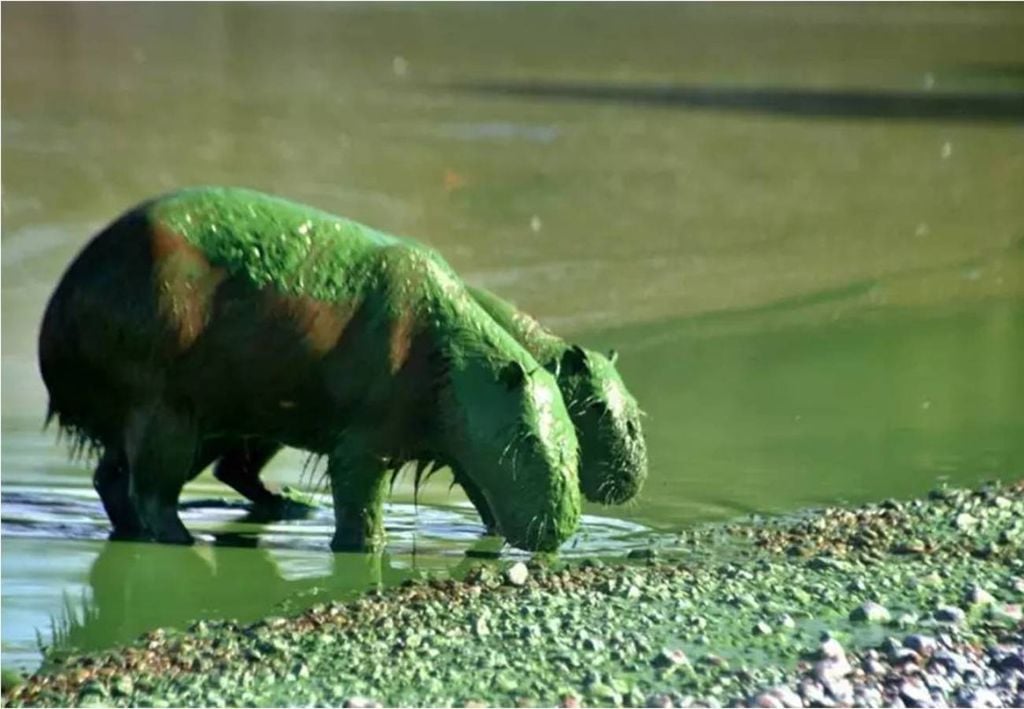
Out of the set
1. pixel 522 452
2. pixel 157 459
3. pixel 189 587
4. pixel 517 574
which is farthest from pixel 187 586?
pixel 522 452

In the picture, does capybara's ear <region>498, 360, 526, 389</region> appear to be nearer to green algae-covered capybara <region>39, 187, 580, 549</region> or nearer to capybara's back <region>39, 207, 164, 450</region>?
green algae-covered capybara <region>39, 187, 580, 549</region>

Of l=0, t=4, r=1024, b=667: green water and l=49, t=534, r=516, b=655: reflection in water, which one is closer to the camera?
l=49, t=534, r=516, b=655: reflection in water

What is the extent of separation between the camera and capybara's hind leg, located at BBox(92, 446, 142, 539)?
891 cm

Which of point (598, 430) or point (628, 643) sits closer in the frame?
point (628, 643)

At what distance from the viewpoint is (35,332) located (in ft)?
40.1

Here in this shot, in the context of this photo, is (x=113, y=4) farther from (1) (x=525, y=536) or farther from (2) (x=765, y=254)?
(1) (x=525, y=536)

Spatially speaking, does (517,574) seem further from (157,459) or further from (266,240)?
(266,240)

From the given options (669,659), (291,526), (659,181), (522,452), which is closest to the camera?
(669,659)

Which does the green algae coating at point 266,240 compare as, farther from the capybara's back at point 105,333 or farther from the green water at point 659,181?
the green water at point 659,181

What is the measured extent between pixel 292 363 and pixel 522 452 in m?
1.02

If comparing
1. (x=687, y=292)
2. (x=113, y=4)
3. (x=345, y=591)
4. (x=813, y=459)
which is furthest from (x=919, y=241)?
(x=345, y=591)

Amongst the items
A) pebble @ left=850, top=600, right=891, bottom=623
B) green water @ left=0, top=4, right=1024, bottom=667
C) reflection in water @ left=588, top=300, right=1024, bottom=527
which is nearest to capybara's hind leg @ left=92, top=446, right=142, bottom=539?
green water @ left=0, top=4, right=1024, bottom=667

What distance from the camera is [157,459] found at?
28.0 ft

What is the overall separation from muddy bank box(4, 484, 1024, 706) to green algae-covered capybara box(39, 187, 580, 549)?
622mm
